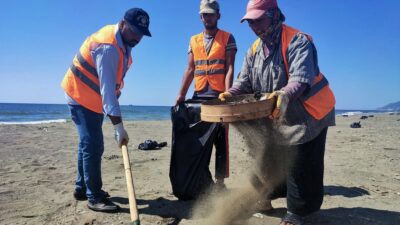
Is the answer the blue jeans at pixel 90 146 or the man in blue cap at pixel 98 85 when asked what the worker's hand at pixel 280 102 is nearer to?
the man in blue cap at pixel 98 85

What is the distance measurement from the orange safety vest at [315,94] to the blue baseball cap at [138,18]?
1.24m

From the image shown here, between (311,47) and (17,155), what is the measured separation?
5.90 meters

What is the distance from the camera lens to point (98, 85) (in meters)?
3.47

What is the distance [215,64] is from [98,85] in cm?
125

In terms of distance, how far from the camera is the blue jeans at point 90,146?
11.4ft

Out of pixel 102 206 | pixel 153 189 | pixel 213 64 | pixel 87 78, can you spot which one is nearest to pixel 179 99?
pixel 213 64

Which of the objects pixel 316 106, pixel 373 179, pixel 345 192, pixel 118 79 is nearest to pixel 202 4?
pixel 118 79

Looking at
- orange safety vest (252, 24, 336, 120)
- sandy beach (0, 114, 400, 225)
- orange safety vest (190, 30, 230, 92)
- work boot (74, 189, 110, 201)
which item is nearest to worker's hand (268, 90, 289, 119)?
orange safety vest (252, 24, 336, 120)

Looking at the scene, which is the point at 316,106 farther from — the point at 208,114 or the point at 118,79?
the point at 118,79

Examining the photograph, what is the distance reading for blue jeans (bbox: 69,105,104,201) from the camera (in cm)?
347

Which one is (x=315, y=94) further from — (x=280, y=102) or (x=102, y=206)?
(x=102, y=206)

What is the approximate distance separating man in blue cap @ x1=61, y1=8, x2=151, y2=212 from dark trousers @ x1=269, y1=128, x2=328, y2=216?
1579mm

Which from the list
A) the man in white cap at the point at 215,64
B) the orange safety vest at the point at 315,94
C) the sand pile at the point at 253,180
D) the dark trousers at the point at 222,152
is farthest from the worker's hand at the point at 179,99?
the orange safety vest at the point at 315,94

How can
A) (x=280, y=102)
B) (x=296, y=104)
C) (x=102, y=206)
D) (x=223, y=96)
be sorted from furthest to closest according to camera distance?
(x=102, y=206)
(x=223, y=96)
(x=296, y=104)
(x=280, y=102)
